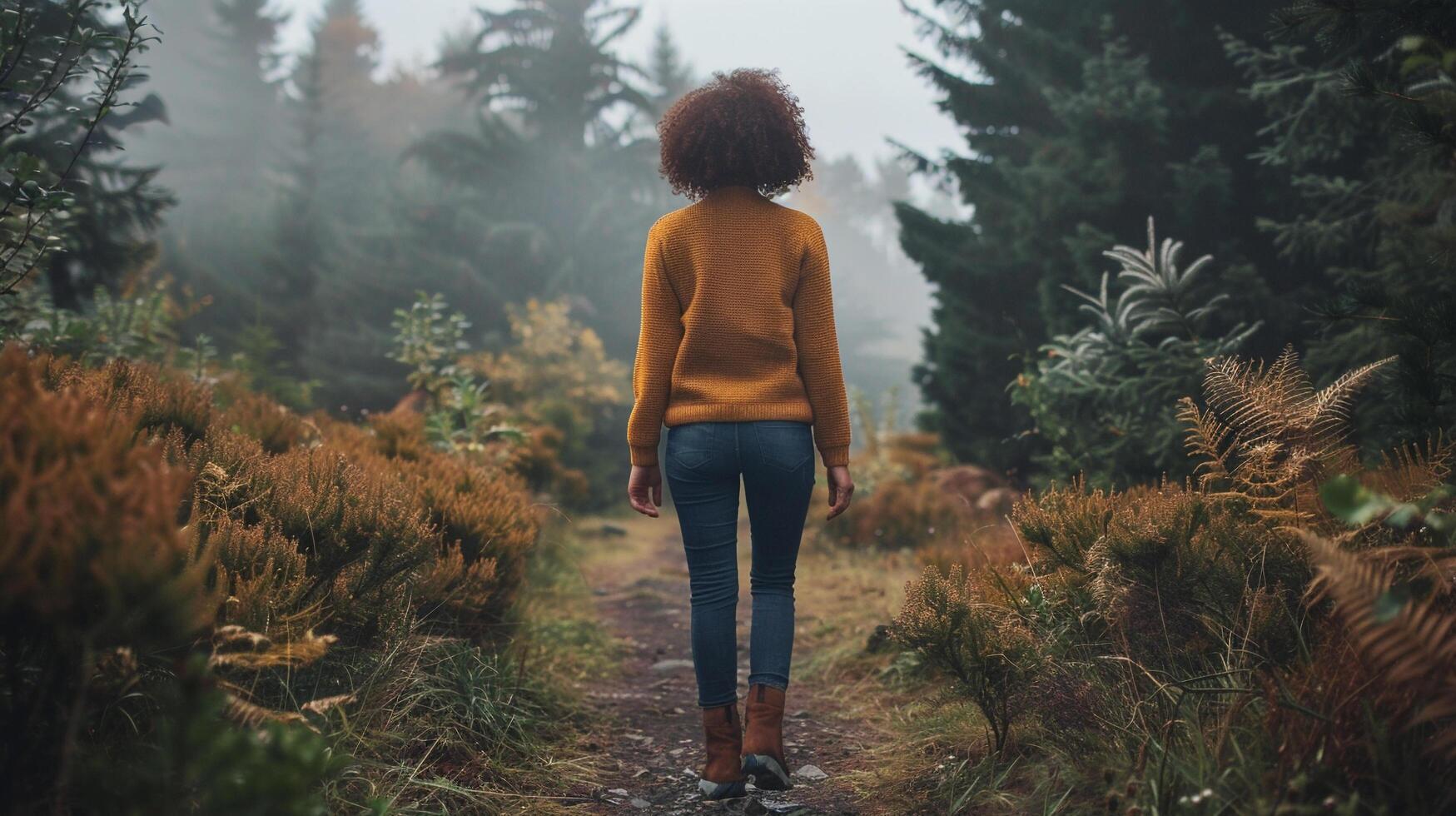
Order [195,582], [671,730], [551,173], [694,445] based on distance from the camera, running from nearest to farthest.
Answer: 1. [195,582]
2. [694,445]
3. [671,730]
4. [551,173]

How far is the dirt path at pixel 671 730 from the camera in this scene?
275cm

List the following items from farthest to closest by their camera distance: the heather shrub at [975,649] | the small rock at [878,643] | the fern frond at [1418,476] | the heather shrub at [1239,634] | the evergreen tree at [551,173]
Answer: the evergreen tree at [551,173]
the small rock at [878,643]
the heather shrub at [975,649]
the fern frond at [1418,476]
the heather shrub at [1239,634]

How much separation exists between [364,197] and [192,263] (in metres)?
4.98

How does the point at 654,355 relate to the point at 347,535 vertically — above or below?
above

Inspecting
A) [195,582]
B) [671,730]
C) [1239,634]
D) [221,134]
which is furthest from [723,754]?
[221,134]

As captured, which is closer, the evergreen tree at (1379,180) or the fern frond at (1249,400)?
the evergreen tree at (1379,180)

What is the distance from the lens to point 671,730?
3.64 meters

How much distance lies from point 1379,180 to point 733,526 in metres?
4.39

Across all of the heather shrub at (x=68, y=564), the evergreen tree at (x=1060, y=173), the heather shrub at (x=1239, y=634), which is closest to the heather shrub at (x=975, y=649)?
the heather shrub at (x=1239, y=634)

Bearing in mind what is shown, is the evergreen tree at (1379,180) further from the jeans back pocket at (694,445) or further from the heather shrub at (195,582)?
the heather shrub at (195,582)

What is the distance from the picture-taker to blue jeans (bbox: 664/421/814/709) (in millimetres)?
2734

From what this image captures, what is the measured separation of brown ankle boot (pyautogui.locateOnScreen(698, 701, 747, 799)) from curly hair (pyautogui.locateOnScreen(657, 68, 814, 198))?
5.73 feet

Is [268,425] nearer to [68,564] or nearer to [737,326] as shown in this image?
[737,326]

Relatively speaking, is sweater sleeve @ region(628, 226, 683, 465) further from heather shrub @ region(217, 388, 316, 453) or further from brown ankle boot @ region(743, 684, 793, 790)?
heather shrub @ region(217, 388, 316, 453)
